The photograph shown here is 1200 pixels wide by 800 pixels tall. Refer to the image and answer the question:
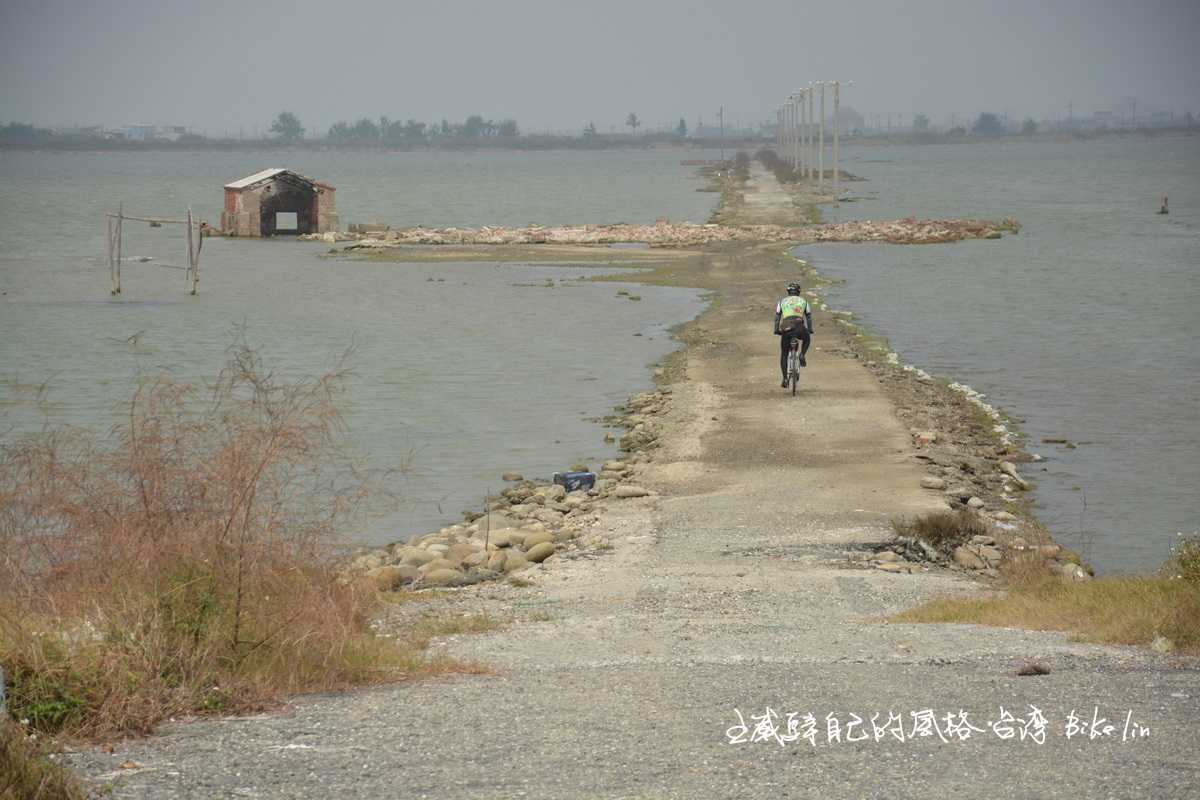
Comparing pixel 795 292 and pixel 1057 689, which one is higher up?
pixel 795 292

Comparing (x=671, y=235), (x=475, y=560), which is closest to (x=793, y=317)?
(x=475, y=560)

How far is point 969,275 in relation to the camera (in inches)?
2216

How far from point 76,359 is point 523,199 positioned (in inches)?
3323

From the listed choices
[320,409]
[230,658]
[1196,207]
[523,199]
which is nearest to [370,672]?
[230,658]

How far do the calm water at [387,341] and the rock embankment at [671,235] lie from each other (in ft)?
17.0

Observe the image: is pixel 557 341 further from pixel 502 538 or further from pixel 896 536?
pixel 896 536

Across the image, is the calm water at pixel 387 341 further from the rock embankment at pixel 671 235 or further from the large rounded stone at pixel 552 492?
the rock embankment at pixel 671 235

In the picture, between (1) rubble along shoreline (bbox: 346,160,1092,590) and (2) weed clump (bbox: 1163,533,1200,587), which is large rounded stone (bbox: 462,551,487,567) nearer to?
(1) rubble along shoreline (bbox: 346,160,1092,590)

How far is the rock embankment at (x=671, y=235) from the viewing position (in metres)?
68.3

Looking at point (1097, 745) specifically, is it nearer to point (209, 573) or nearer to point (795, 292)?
point (209, 573)

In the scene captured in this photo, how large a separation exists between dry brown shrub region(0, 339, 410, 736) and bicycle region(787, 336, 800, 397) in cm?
1609

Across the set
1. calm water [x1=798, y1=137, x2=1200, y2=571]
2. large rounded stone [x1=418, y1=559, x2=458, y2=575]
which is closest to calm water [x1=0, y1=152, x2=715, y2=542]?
large rounded stone [x1=418, y1=559, x2=458, y2=575]

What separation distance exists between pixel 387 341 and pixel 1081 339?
17925mm

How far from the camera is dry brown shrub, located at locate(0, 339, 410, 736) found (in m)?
7.86
